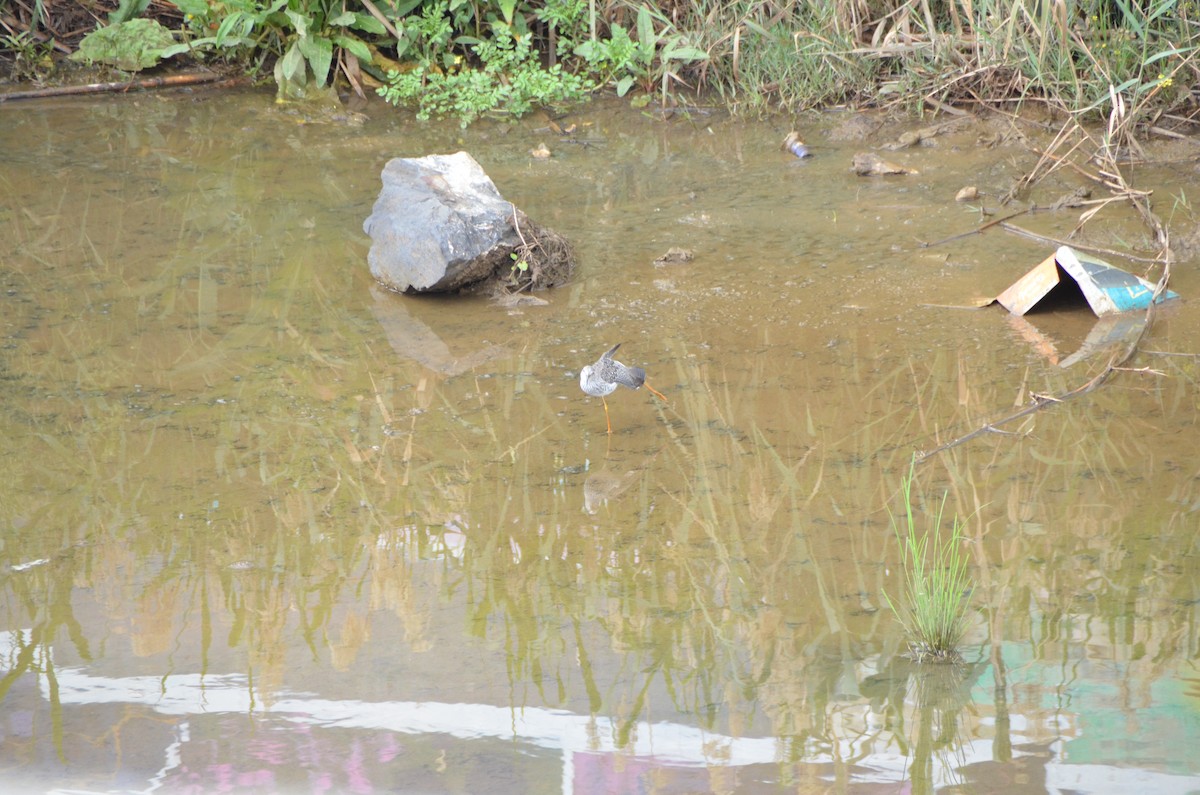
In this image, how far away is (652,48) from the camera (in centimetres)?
686

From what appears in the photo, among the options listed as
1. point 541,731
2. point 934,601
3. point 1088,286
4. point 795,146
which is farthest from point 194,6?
point 934,601

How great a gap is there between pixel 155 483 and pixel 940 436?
8.07 ft

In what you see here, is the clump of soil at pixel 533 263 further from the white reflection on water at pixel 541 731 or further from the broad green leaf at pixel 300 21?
the broad green leaf at pixel 300 21

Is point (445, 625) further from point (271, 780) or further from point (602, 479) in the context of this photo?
point (602, 479)

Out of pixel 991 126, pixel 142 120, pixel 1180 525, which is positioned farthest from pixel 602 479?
pixel 142 120

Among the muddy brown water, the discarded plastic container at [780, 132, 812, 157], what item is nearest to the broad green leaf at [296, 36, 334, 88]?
the muddy brown water

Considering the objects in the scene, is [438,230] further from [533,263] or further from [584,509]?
[584,509]

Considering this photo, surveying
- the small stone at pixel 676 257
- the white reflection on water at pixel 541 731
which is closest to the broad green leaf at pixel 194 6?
the small stone at pixel 676 257

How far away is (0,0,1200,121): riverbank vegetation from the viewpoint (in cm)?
595

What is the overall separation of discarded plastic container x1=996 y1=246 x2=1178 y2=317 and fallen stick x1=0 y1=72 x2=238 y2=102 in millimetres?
5378

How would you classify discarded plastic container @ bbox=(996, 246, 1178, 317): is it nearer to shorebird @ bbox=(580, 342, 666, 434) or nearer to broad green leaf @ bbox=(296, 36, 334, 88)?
shorebird @ bbox=(580, 342, 666, 434)

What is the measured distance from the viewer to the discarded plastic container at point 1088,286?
13.9 feet

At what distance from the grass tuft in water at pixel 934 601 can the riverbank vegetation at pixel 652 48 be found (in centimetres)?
391

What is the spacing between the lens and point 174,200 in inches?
222
